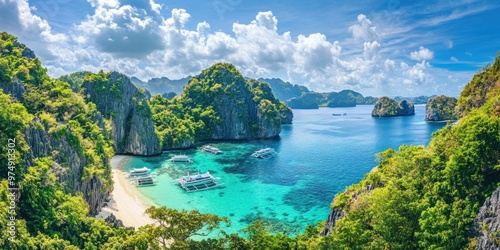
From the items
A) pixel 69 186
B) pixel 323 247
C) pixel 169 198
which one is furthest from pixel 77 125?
pixel 323 247

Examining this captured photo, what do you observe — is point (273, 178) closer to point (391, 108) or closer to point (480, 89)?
point (480, 89)

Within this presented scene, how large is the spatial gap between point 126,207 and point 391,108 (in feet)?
599

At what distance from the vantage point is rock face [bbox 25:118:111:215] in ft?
93.2

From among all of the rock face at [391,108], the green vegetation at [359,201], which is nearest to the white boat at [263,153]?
the green vegetation at [359,201]

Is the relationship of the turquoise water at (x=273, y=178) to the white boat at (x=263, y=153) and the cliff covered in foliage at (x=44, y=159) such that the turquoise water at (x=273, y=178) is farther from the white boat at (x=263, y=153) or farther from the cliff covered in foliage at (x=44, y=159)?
the cliff covered in foliage at (x=44, y=159)

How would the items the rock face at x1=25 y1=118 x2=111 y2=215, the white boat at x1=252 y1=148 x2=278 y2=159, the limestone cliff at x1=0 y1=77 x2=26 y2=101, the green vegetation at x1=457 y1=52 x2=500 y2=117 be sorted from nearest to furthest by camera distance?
the rock face at x1=25 y1=118 x2=111 y2=215 → the green vegetation at x1=457 y1=52 x2=500 y2=117 → the limestone cliff at x1=0 y1=77 x2=26 y2=101 → the white boat at x1=252 y1=148 x2=278 y2=159

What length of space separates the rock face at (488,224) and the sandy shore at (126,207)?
2849 centimetres

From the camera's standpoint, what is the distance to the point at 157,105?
328ft

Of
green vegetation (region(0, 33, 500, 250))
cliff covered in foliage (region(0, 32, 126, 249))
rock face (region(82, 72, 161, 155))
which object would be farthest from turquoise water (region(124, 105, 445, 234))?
green vegetation (region(0, 33, 500, 250))

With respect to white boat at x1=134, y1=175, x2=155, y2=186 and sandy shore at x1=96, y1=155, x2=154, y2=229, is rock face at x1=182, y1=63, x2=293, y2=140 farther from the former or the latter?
sandy shore at x1=96, y1=155, x2=154, y2=229

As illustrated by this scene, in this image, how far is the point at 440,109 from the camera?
151750 millimetres

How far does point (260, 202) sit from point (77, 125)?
2671 centimetres

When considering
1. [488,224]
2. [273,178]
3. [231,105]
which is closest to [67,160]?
[273,178]

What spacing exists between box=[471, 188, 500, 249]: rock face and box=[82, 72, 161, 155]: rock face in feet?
221
